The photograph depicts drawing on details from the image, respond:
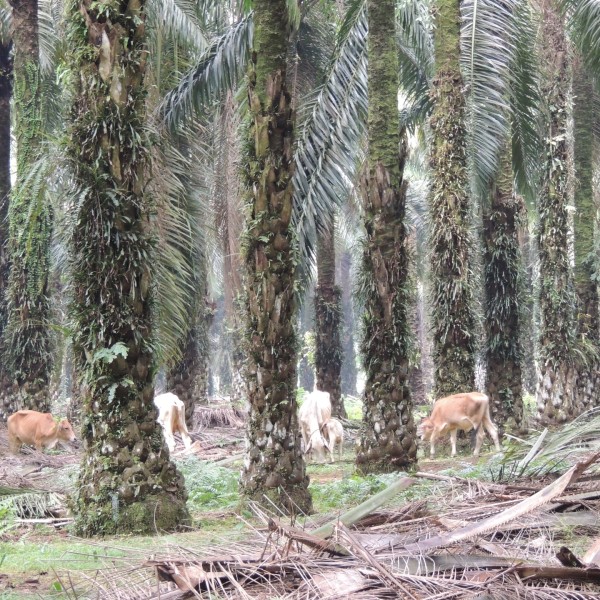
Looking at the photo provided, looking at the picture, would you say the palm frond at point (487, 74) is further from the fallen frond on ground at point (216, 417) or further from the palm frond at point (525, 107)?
the fallen frond on ground at point (216, 417)

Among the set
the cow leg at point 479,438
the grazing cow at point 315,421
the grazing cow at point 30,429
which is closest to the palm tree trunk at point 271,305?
the cow leg at point 479,438

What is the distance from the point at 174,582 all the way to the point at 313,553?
2.07ft

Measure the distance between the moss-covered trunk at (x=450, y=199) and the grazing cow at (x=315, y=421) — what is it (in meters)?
2.99

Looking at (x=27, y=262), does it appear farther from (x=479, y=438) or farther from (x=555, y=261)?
(x=555, y=261)

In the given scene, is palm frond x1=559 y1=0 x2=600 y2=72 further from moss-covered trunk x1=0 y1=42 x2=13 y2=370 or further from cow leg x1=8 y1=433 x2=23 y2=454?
cow leg x1=8 y1=433 x2=23 y2=454

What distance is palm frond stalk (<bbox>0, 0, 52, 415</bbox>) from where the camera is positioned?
565 inches

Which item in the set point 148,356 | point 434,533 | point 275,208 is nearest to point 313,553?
point 434,533

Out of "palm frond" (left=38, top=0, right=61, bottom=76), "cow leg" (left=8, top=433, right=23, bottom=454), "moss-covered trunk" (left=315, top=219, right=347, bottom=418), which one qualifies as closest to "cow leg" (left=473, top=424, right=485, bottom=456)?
"moss-covered trunk" (left=315, top=219, right=347, bottom=418)

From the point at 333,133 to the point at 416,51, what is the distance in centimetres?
523

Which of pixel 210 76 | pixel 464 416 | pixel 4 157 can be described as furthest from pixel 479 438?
pixel 4 157

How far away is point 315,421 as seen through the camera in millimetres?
17188

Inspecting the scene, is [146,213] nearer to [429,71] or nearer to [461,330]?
[461,330]

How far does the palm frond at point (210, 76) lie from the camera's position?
17719 mm

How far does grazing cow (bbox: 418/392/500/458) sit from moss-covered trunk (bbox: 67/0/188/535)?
7176mm
